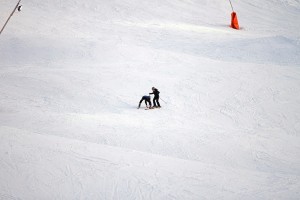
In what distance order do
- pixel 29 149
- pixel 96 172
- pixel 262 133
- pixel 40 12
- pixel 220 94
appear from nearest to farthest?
1. pixel 96 172
2. pixel 29 149
3. pixel 262 133
4. pixel 220 94
5. pixel 40 12

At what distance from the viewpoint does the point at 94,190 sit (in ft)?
23.1

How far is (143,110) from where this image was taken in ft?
45.6

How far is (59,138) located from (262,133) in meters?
6.82

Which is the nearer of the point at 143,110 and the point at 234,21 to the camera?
the point at 143,110

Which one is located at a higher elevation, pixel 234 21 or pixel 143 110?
pixel 234 21

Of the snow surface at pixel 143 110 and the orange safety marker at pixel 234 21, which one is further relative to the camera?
the orange safety marker at pixel 234 21

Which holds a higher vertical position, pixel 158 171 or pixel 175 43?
pixel 158 171

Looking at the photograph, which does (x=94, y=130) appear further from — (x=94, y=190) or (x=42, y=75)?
(x=42, y=75)

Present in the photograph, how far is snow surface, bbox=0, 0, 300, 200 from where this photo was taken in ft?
24.5

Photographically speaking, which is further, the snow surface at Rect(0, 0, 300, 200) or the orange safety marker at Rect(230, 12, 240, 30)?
the orange safety marker at Rect(230, 12, 240, 30)

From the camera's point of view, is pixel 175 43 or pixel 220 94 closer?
pixel 220 94

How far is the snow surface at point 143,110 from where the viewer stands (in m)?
7.46

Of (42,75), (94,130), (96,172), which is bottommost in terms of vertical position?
(42,75)

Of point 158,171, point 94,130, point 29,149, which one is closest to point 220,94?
point 94,130
